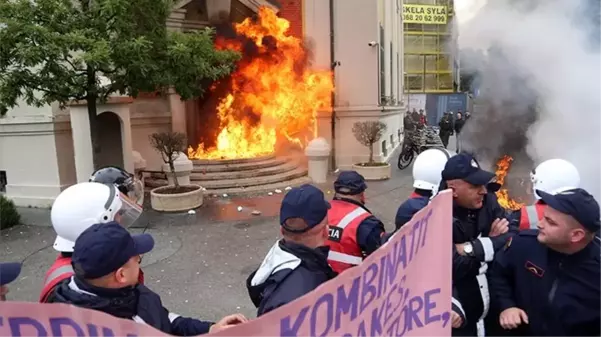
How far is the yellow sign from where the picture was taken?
36.0 metres

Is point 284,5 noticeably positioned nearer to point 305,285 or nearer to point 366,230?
point 366,230

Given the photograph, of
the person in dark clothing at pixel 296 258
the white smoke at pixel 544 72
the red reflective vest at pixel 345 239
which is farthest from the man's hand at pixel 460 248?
the white smoke at pixel 544 72

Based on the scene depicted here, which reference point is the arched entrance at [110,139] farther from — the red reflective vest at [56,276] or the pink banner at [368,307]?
the pink banner at [368,307]

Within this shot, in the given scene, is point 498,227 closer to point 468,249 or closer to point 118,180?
point 468,249

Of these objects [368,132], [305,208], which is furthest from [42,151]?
[305,208]

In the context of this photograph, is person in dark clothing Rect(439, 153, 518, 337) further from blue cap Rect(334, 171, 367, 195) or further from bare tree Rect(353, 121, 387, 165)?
bare tree Rect(353, 121, 387, 165)

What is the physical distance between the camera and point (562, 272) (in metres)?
2.58

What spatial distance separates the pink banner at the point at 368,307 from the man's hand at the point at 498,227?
0.92 meters

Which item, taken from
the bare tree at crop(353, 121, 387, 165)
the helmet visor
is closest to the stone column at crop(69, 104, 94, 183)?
the bare tree at crop(353, 121, 387, 165)

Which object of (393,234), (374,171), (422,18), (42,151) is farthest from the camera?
(422,18)

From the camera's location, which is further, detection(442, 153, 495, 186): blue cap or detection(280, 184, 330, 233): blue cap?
detection(442, 153, 495, 186): blue cap

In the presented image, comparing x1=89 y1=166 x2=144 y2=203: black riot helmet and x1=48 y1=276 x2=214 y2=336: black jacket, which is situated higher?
x1=89 y1=166 x2=144 y2=203: black riot helmet

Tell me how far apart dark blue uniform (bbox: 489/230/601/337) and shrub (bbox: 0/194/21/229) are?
884 cm

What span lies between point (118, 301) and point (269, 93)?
1314cm
